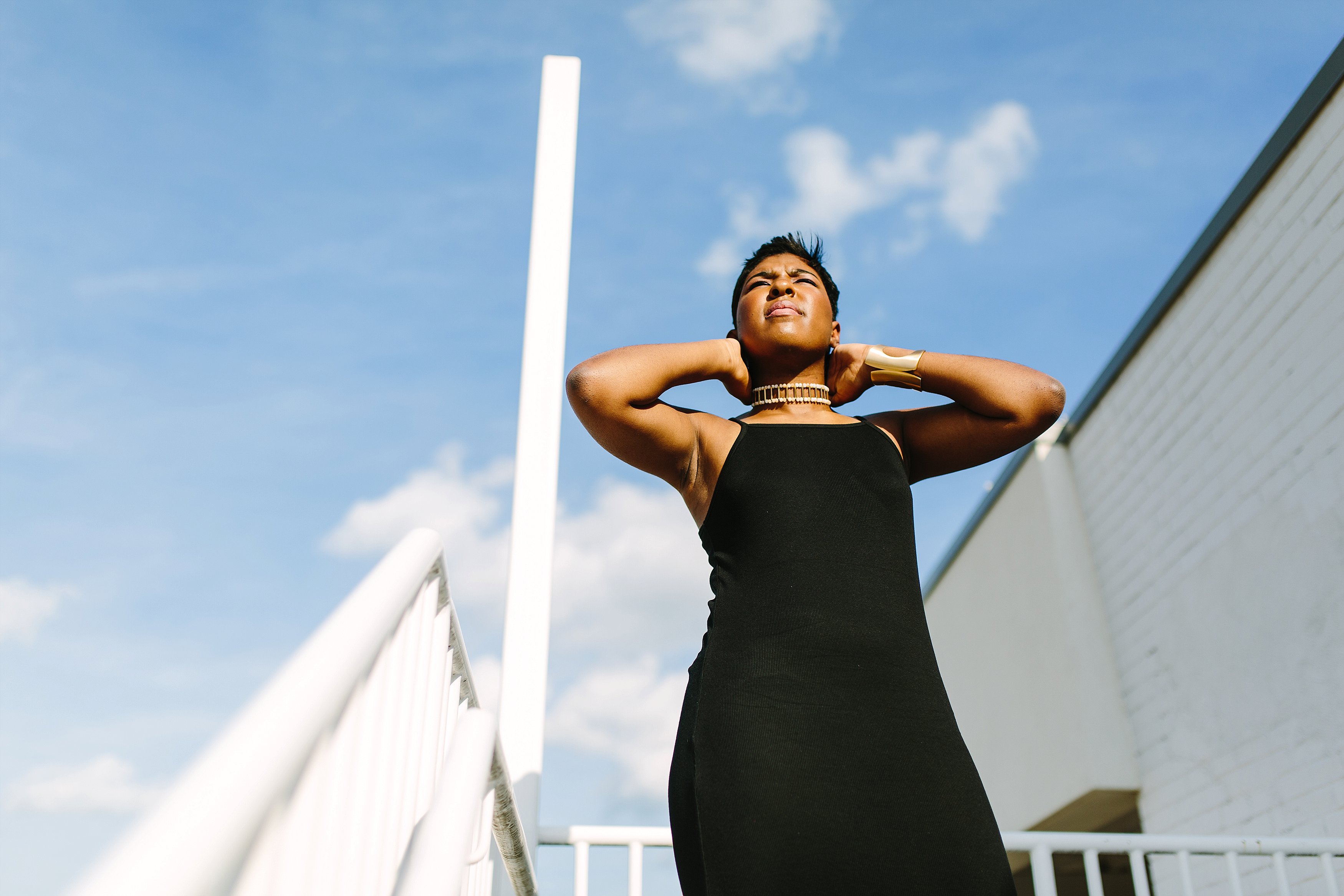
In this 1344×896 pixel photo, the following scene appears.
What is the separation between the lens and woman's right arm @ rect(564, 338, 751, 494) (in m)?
1.45

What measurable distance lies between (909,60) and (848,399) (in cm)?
377

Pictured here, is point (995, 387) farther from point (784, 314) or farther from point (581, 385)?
point (581, 385)

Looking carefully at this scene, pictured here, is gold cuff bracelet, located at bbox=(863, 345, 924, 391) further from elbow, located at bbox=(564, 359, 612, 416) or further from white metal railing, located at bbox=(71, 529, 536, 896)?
white metal railing, located at bbox=(71, 529, 536, 896)

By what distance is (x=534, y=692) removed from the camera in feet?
8.54

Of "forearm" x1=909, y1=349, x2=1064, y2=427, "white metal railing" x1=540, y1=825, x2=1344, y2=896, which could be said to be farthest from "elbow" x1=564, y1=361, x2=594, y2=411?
"white metal railing" x1=540, y1=825, x2=1344, y2=896

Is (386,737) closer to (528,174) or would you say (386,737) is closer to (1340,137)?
(528,174)

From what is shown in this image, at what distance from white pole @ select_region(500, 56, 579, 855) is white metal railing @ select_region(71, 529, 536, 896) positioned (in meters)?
0.97

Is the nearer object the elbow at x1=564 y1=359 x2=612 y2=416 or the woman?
the woman

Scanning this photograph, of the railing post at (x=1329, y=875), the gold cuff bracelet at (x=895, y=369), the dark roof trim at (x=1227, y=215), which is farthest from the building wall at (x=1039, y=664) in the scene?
the gold cuff bracelet at (x=895, y=369)

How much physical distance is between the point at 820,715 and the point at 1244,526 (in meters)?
4.32

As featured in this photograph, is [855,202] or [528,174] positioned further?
[855,202]

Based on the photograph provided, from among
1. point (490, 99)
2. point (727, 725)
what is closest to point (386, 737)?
point (727, 725)

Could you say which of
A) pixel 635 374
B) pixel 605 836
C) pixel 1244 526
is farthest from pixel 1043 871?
pixel 1244 526

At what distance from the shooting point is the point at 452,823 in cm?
104
